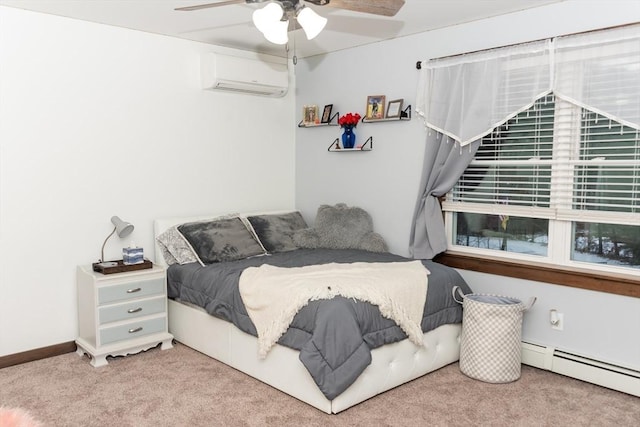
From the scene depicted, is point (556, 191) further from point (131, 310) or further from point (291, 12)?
point (131, 310)

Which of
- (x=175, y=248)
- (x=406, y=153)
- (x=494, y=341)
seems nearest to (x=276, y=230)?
(x=175, y=248)

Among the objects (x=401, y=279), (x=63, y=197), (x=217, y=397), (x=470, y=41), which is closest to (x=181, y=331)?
(x=217, y=397)

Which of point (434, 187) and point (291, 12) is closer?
point (291, 12)

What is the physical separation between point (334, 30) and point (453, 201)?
1.55 meters

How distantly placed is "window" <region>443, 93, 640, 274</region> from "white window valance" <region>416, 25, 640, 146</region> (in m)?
0.11

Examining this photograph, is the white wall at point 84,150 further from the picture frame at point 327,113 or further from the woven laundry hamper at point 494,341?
the woven laundry hamper at point 494,341

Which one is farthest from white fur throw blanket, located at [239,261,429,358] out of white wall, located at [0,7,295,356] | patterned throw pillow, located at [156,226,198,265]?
white wall, located at [0,7,295,356]

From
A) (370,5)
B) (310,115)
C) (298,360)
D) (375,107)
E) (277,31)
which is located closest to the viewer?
(277,31)

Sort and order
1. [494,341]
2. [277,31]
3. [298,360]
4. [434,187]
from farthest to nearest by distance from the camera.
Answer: [434,187]
[494,341]
[298,360]
[277,31]

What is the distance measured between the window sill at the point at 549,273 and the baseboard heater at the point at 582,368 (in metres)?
0.44

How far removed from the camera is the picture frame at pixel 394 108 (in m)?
4.25

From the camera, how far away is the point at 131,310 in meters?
3.77

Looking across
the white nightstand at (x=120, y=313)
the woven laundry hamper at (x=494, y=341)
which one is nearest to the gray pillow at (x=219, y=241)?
the white nightstand at (x=120, y=313)

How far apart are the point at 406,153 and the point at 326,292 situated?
165 cm
